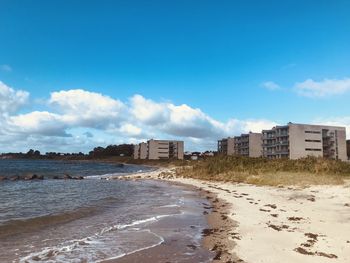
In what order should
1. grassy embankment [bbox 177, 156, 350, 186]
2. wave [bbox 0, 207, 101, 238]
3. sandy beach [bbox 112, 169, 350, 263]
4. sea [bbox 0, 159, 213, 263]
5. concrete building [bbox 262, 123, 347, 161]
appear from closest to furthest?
sandy beach [bbox 112, 169, 350, 263], sea [bbox 0, 159, 213, 263], wave [bbox 0, 207, 101, 238], grassy embankment [bbox 177, 156, 350, 186], concrete building [bbox 262, 123, 347, 161]

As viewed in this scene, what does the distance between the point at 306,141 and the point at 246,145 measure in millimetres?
38538

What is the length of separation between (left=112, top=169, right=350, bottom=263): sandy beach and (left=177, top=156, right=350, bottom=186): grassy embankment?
8709 millimetres

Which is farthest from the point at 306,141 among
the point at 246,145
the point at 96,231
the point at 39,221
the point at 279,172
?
the point at 96,231

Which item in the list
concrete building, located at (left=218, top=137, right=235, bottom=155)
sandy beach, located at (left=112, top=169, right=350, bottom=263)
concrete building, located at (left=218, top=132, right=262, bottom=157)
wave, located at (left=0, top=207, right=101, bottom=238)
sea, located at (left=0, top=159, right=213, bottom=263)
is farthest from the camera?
concrete building, located at (left=218, top=137, right=235, bottom=155)

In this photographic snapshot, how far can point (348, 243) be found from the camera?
488 inches

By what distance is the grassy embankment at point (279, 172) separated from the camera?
1444 inches

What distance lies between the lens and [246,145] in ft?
543

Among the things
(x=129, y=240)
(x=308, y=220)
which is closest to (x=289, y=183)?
(x=308, y=220)

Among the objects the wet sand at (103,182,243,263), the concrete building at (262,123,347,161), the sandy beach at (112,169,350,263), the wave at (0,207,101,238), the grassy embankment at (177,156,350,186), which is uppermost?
the concrete building at (262,123,347,161)

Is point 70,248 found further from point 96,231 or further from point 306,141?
point 306,141

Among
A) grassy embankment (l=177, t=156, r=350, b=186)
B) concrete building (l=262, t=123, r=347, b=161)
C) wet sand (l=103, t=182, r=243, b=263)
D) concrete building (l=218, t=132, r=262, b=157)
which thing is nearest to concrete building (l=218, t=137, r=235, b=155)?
concrete building (l=218, t=132, r=262, b=157)

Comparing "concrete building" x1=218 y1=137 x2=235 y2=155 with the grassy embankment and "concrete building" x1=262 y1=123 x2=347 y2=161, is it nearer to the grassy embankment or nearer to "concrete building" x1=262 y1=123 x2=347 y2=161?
"concrete building" x1=262 y1=123 x2=347 y2=161

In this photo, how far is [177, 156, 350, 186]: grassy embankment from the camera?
36688 mm

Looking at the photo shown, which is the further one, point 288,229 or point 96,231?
point 96,231
